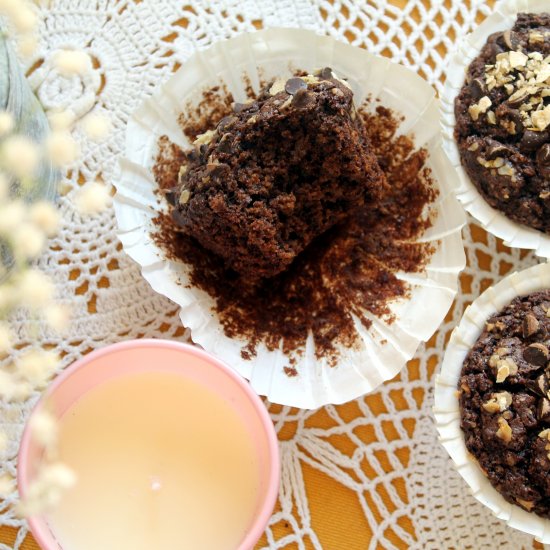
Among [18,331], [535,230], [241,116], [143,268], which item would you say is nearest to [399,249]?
[535,230]

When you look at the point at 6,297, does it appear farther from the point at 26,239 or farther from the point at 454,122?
the point at 454,122

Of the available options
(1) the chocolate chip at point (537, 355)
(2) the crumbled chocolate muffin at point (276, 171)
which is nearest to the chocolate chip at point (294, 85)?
(2) the crumbled chocolate muffin at point (276, 171)

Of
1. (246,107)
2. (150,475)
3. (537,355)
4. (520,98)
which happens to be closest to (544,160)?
(520,98)

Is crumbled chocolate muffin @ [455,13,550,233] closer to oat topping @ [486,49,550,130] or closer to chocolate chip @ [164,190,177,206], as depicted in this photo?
oat topping @ [486,49,550,130]

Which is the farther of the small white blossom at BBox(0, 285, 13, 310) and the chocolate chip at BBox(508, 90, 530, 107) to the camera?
the chocolate chip at BBox(508, 90, 530, 107)

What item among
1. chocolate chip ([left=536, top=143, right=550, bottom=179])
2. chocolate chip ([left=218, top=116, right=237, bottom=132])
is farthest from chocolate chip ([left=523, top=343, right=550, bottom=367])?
chocolate chip ([left=218, top=116, right=237, bottom=132])
